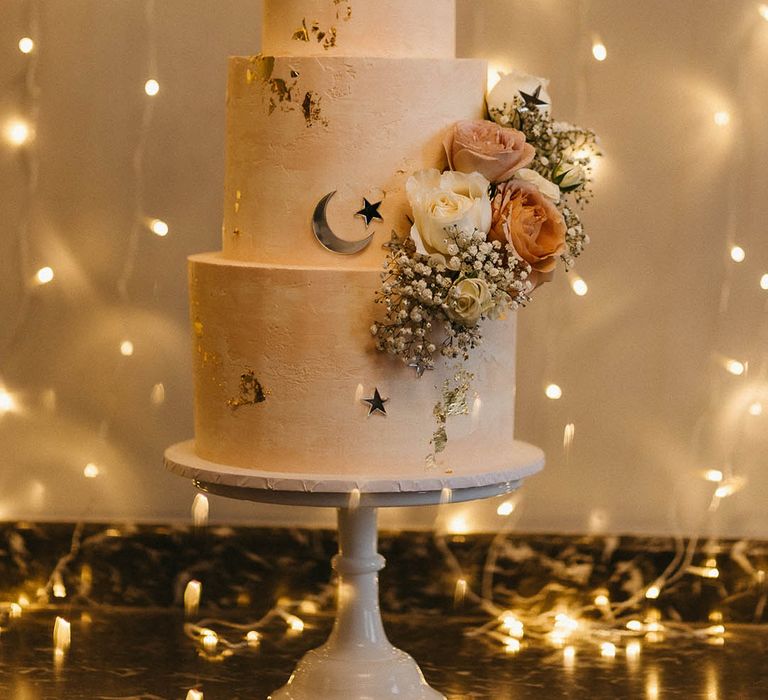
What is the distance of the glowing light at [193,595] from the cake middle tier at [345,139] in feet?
3.09

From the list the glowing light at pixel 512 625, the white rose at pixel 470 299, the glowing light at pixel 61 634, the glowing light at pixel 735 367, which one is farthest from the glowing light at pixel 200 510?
the glowing light at pixel 735 367

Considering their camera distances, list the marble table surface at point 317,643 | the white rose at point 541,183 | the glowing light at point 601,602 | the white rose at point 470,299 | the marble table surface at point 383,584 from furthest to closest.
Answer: the glowing light at point 601,602, the marble table surface at point 383,584, the marble table surface at point 317,643, the white rose at point 541,183, the white rose at point 470,299

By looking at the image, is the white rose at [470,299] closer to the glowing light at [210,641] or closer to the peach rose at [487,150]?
the peach rose at [487,150]

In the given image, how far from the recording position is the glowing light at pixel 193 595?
2611 mm

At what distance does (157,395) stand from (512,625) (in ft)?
2.80

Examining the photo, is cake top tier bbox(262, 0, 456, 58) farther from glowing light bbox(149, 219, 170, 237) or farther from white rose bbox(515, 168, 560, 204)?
glowing light bbox(149, 219, 170, 237)

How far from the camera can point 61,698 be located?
7.11 ft

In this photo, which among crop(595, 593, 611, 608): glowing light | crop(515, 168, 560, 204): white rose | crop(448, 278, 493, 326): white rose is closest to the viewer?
crop(448, 278, 493, 326): white rose

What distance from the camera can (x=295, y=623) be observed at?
257cm

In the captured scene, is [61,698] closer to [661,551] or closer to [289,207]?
[289,207]

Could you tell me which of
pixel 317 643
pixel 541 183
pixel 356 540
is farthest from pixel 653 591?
pixel 541 183

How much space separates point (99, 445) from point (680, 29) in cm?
143

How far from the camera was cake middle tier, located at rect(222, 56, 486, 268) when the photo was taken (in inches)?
74.1

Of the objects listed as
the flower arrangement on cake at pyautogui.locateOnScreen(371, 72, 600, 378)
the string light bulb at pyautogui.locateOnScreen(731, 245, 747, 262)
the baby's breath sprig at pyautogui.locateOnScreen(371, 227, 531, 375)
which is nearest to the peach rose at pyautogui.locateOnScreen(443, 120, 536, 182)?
the flower arrangement on cake at pyautogui.locateOnScreen(371, 72, 600, 378)
